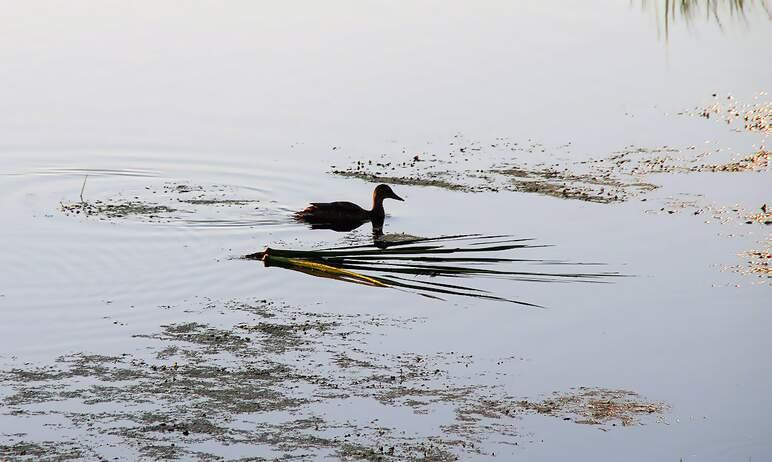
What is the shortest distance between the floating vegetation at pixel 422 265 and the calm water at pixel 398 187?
160 millimetres

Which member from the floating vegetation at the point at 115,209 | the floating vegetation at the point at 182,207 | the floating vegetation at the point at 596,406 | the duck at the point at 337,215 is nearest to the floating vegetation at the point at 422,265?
the duck at the point at 337,215

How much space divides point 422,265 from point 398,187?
286 centimetres

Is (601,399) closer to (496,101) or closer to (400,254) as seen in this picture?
(400,254)

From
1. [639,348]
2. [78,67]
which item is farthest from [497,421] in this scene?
[78,67]

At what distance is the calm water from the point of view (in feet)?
33.2

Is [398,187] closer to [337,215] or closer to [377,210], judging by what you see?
[377,210]

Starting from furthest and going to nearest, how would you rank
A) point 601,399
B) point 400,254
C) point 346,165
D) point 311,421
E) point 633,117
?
point 633,117, point 346,165, point 400,254, point 601,399, point 311,421

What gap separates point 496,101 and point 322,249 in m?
5.98

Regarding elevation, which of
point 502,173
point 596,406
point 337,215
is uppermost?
point 502,173

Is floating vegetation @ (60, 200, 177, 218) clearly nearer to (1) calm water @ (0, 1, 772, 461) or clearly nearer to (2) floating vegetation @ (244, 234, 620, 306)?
(1) calm water @ (0, 1, 772, 461)

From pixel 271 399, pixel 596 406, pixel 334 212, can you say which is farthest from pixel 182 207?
pixel 596 406

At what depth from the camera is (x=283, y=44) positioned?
21062 mm

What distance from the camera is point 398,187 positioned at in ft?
49.3

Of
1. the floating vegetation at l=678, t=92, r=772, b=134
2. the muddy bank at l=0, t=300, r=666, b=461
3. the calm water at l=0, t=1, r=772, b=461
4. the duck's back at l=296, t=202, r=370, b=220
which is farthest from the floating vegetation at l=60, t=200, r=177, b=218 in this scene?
the floating vegetation at l=678, t=92, r=772, b=134
